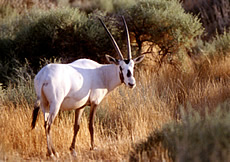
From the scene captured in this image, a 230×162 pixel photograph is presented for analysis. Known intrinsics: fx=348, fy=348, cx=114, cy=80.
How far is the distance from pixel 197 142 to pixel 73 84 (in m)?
2.44

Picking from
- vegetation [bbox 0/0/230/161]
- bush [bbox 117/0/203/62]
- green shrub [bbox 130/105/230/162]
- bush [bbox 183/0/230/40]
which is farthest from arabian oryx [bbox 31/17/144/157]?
bush [bbox 183/0/230/40]

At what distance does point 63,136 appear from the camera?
671 cm

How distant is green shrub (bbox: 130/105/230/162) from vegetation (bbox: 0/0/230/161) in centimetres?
1

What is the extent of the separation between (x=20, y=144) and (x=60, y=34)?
21.2 ft

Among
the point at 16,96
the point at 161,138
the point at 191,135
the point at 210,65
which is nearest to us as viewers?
the point at 191,135

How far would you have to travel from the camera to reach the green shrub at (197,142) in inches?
153

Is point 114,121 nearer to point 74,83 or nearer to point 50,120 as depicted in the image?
point 74,83

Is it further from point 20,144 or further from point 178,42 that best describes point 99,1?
point 20,144

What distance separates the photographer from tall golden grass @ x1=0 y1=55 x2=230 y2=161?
19.8ft

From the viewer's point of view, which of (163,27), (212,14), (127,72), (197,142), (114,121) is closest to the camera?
(197,142)

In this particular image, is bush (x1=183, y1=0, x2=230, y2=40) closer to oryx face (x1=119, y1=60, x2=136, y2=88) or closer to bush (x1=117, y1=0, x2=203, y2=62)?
bush (x1=117, y1=0, x2=203, y2=62)

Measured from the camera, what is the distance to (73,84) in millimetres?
5758

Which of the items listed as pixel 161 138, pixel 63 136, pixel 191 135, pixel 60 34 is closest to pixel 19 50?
pixel 60 34

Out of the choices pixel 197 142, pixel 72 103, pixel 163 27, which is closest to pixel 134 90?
pixel 72 103
